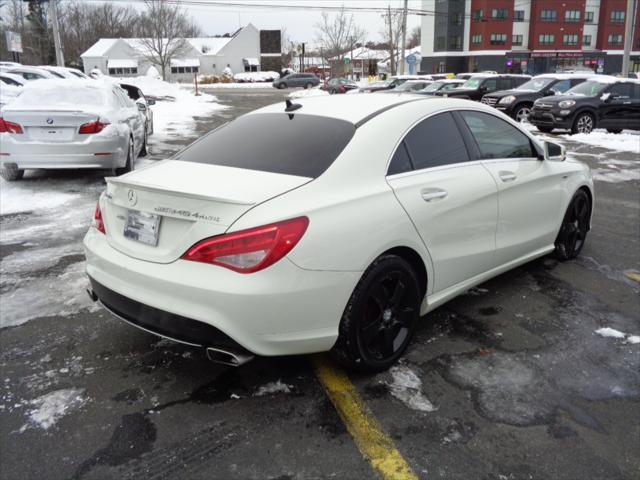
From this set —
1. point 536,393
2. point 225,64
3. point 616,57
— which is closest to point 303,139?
point 536,393

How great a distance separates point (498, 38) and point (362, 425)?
75.6m

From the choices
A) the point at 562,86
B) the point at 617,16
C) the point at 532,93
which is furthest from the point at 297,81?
the point at 617,16

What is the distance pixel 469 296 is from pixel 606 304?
3.35 ft

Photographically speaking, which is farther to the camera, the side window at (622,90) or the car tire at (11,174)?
the side window at (622,90)

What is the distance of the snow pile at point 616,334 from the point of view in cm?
379

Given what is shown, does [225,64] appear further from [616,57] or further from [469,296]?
[469,296]

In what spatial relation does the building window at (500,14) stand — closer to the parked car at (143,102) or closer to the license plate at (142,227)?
the parked car at (143,102)

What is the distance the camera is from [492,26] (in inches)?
2761

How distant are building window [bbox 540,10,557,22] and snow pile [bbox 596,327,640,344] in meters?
75.8

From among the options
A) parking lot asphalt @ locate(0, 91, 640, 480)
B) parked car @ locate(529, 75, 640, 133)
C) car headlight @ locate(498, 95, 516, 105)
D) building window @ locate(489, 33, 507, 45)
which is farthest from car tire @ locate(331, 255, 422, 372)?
building window @ locate(489, 33, 507, 45)

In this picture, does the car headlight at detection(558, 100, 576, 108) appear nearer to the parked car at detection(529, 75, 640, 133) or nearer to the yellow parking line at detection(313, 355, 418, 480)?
the parked car at detection(529, 75, 640, 133)

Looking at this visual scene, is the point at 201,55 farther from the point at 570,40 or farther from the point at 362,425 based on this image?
the point at 362,425

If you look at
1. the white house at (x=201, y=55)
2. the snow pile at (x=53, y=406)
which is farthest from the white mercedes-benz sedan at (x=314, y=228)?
the white house at (x=201, y=55)

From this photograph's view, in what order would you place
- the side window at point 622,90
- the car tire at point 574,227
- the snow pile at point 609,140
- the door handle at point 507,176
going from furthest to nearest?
the side window at point 622,90 < the snow pile at point 609,140 < the car tire at point 574,227 < the door handle at point 507,176
